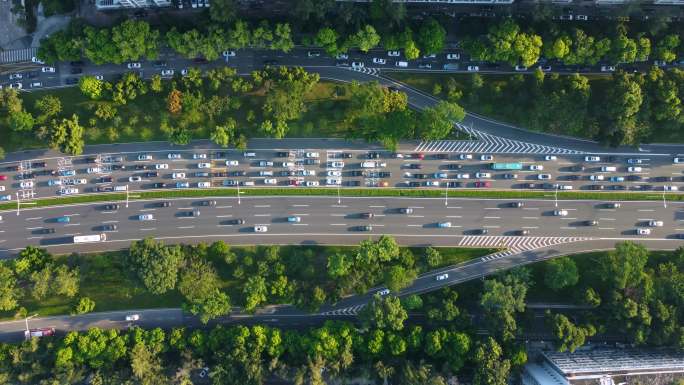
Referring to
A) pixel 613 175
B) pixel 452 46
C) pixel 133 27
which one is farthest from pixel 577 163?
pixel 133 27

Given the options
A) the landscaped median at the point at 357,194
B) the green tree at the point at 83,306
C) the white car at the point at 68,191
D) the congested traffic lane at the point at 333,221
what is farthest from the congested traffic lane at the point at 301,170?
the green tree at the point at 83,306

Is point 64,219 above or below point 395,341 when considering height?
above

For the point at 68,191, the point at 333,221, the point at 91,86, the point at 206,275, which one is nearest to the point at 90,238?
the point at 68,191

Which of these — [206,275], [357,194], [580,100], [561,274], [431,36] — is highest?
[431,36]

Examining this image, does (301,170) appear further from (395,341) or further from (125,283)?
(125,283)

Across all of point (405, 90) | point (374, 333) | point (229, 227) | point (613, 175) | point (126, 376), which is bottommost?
point (126, 376)

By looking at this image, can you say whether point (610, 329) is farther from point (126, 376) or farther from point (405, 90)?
point (126, 376)

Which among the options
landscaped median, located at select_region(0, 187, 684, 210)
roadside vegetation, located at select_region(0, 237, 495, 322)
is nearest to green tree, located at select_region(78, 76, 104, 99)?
landscaped median, located at select_region(0, 187, 684, 210)
